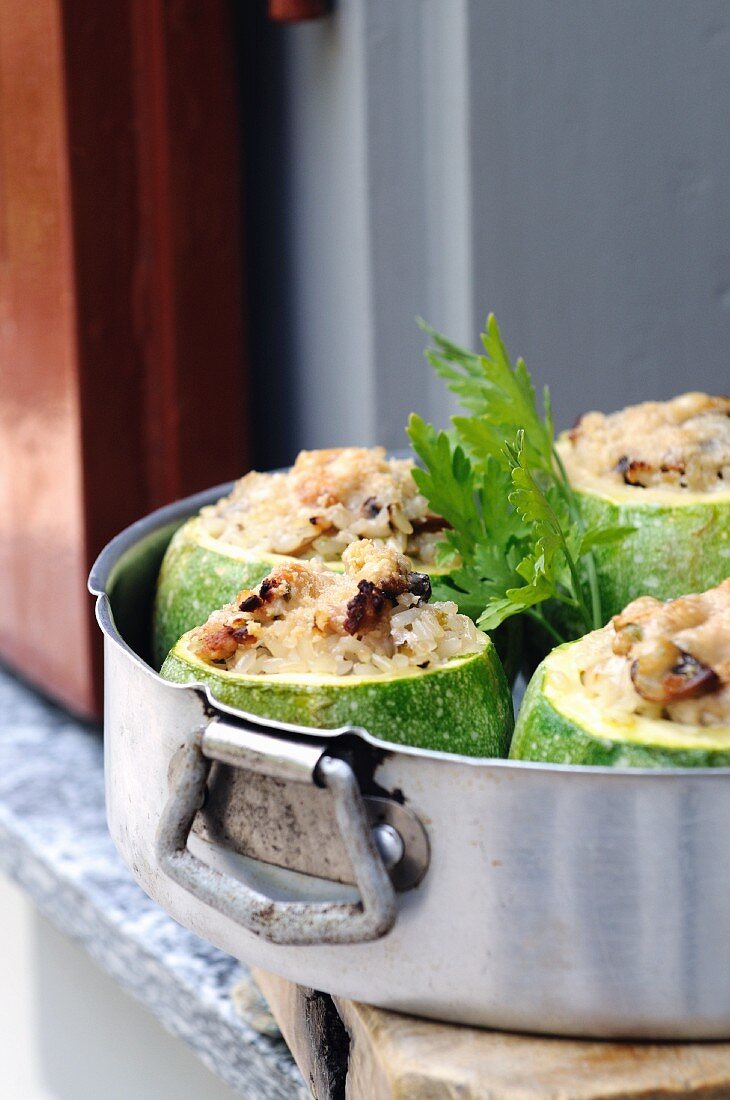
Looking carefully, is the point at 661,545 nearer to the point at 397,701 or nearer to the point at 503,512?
the point at 503,512

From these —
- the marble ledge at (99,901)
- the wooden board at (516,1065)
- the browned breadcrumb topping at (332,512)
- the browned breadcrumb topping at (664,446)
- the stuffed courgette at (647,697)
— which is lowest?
the marble ledge at (99,901)

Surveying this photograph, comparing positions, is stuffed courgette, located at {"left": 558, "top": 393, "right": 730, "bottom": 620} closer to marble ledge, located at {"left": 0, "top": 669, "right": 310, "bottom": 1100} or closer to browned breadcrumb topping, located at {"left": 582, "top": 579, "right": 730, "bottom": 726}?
browned breadcrumb topping, located at {"left": 582, "top": 579, "right": 730, "bottom": 726}

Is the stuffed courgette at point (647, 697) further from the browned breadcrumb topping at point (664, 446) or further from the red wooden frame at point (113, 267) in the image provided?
the red wooden frame at point (113, 267)

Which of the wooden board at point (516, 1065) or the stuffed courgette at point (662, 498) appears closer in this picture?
the wooden board at point (516, 1065)

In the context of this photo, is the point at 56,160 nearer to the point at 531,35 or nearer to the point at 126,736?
the point at 531,35

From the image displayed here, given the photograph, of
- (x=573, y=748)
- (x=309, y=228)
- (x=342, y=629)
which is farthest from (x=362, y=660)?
(x=309, y=228)

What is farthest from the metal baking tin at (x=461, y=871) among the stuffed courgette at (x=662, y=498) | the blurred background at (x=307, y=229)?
the blurred background at (x=307, y=229)

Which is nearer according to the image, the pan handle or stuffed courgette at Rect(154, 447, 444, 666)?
the pan handle

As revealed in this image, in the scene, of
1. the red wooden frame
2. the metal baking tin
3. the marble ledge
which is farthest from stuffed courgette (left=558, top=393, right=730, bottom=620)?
the red wooden frame
